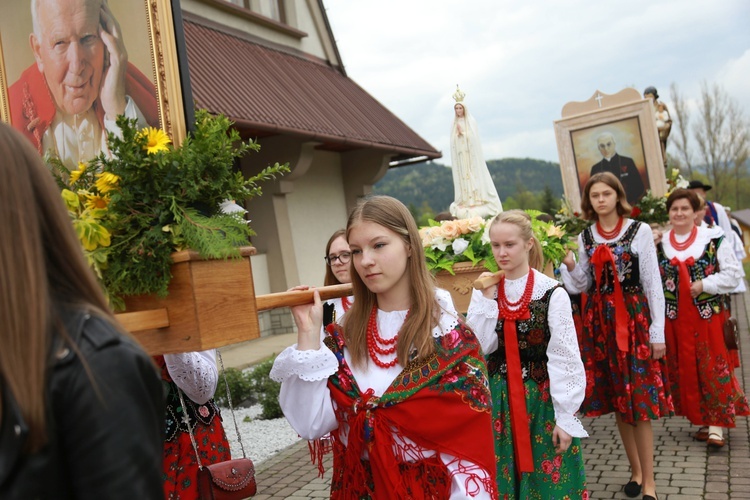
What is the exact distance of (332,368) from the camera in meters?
2.63

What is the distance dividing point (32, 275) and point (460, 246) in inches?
142

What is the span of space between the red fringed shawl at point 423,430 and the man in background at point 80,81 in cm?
120

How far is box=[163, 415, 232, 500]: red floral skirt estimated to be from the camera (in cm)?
317

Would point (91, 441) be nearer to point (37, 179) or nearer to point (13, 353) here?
point (13, 353)

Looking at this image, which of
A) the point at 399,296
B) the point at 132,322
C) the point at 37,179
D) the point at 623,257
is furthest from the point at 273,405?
the point at 37,179

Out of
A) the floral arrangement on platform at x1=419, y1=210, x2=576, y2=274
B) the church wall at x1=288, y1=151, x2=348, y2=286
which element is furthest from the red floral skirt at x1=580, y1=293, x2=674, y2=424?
the church wall at x1=288, y1=151, x2=348, y2=286

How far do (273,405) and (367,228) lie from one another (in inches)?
244

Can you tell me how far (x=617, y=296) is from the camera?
5.32 m

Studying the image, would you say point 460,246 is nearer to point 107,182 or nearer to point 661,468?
point 661,468

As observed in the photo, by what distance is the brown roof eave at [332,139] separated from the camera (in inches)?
419

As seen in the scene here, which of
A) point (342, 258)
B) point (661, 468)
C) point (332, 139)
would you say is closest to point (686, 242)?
point (661, 468)

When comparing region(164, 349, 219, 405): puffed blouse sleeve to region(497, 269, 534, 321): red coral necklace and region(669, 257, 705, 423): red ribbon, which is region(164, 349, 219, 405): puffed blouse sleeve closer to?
region(497, 269, 534, 321): red coral necklace

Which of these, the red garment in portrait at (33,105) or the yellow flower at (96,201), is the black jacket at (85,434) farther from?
the red garment in portrait at (33,105)

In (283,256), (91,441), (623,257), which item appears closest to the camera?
(91,441)
